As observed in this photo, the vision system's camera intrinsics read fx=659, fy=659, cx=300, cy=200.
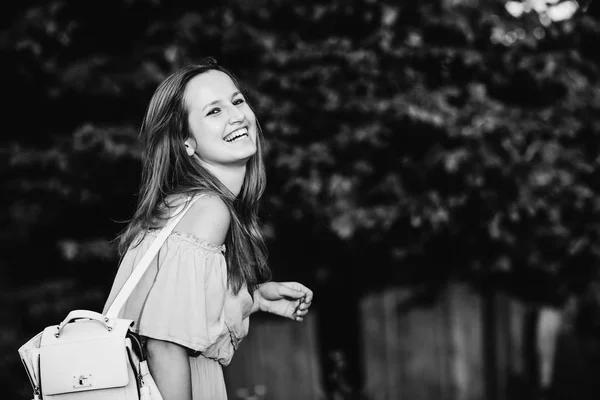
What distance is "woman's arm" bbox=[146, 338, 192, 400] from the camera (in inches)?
76.3

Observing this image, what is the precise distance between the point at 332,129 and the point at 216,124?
7.87 feet

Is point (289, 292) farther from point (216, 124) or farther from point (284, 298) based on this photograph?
point (216, 124)

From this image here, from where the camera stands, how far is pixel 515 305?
21.7ft

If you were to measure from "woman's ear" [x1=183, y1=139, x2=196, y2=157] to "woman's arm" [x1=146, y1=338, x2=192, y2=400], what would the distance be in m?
0.67

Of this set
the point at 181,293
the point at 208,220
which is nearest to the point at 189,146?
the point at 208,220

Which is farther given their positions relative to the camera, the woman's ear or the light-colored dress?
the woman's ear

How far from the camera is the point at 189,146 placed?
2.29 meters

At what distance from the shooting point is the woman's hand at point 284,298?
2.47 metres

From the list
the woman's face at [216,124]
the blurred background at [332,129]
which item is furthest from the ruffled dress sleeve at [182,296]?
the blurred background at [332,129]

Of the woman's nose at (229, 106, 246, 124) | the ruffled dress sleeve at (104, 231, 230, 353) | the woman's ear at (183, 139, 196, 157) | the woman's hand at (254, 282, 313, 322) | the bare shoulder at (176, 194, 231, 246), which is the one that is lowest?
the woman's hand at (254, 282, 313, 322)

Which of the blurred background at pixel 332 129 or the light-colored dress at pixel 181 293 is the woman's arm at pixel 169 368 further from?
the blurred background at pixel 332 129

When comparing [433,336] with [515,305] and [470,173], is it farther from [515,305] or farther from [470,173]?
[470,173]

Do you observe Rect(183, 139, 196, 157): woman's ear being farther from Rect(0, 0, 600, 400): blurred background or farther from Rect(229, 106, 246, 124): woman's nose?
Rect(0, 0, 600, 400): blurred background

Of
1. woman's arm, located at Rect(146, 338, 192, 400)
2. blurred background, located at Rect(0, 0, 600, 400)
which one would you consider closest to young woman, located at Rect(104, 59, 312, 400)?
woman's arm, located at Rect(146, 338, 192, 400)
